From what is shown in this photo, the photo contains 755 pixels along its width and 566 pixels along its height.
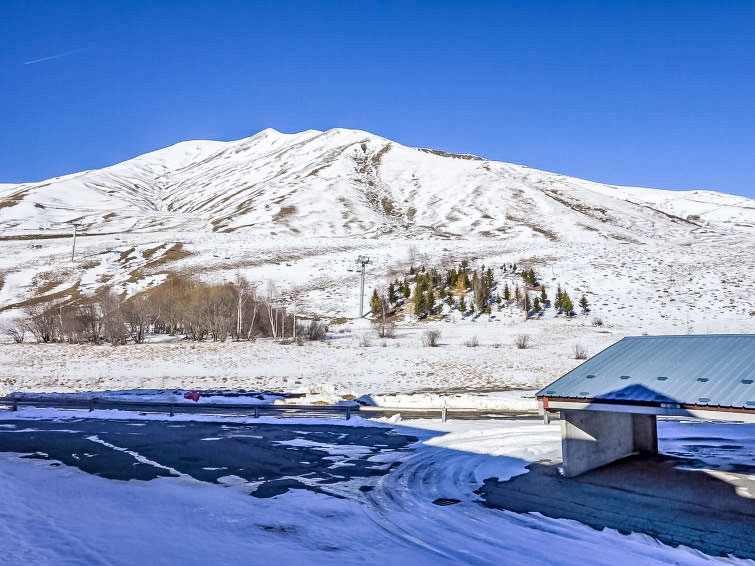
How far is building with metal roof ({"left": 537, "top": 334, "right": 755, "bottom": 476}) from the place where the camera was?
12.8m

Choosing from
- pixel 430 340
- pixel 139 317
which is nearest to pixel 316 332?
pixel 430 340

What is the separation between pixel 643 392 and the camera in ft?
45.3

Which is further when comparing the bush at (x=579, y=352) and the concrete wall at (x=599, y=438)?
the bush at (x=579, y=352)

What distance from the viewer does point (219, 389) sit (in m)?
35.6

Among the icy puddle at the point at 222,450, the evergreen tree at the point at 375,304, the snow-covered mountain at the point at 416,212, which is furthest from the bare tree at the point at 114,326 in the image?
the snow-covered mountain at the point at 416,212

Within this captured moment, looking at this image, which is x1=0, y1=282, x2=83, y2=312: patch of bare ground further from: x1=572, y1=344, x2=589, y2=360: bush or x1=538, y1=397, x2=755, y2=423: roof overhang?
x1=538, y1=397, x2=755, y2=423: roof overhang

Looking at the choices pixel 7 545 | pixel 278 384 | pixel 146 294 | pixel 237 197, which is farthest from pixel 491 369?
pixel 237 197

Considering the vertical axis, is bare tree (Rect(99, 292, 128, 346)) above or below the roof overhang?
above

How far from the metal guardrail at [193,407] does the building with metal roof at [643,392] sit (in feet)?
39.2

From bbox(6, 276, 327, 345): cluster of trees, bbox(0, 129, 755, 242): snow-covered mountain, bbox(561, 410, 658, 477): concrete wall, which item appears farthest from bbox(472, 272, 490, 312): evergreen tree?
bbox(561, 410, 658, 477): concrete wall

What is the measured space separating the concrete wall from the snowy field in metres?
1.68

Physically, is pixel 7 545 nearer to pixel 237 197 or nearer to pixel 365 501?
pixel 365 501

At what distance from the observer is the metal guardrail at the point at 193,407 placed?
26219 mm

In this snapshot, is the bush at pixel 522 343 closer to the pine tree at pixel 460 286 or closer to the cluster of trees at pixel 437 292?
the cluster of trees at pixel 437 292
